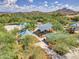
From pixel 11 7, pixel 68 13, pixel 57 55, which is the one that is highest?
pixel 57 55

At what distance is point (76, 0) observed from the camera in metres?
37.2

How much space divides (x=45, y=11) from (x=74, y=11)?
614 cm

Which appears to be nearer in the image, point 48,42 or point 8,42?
point 8,42

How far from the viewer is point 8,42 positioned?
1310 cm

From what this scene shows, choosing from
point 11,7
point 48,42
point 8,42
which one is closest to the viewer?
point 8,42

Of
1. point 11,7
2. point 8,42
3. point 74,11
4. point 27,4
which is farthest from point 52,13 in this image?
point 8,42

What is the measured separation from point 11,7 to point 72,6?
37.4 feet

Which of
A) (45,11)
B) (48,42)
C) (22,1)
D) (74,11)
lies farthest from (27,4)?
(48,42)

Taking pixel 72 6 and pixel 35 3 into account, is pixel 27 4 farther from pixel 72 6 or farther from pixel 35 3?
pixel 72 6

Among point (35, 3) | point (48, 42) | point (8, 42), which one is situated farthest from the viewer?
point (35, 3)

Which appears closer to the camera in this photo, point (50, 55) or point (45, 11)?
point (50, 55)

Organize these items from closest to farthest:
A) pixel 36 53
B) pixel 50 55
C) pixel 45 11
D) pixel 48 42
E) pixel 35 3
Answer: pixel 36 53
pixel 50 55
pixel 48 42
pixel 35 3
pixel 45 11

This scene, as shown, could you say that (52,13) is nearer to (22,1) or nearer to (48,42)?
(22,1)

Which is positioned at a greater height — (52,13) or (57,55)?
(57,55)
